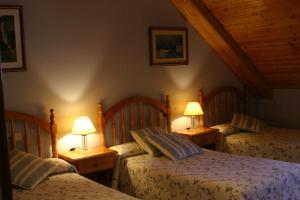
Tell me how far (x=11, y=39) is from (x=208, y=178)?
2114mm

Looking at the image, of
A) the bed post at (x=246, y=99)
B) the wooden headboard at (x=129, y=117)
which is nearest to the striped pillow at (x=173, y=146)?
the wooden headboard at (x=129, y=117)

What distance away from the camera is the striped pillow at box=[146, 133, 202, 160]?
3.55 m

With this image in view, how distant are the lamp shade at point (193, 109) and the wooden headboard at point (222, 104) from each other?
1.12ft

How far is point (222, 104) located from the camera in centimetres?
525

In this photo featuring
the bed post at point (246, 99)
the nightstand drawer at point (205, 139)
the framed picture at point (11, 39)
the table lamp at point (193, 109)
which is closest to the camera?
the framed picture at point (11, 39)

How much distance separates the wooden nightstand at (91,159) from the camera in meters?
3.29

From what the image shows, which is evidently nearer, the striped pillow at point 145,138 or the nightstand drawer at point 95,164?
the nightstand drawer at point 95,164

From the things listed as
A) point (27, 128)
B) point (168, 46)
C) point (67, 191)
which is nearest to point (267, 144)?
point (168, 46)

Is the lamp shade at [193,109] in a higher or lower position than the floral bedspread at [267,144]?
higher

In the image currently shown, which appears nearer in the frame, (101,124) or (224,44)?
(101,124)

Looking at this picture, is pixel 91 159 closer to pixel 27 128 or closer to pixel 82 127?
pixel 82 127

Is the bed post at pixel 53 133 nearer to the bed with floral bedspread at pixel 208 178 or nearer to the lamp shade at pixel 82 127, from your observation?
the lamp shade at pixel 82 127

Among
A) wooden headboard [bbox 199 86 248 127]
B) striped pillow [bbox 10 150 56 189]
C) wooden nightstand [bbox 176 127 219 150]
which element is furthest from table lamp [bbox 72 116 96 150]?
wooden headboard [bbox 199 86 248 127]

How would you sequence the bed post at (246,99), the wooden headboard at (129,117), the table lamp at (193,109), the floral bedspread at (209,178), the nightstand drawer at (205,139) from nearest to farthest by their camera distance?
the floral bedspread at (209,178) < the wooden headboard at (129,117) < the nightstand drawer at (205,139) < the table lamp at (193,109) < the bed post at (246,99)
